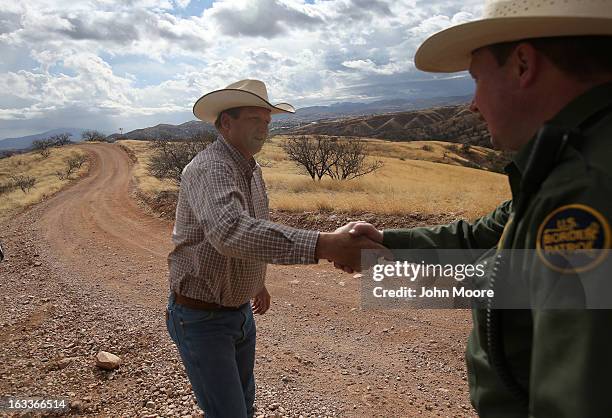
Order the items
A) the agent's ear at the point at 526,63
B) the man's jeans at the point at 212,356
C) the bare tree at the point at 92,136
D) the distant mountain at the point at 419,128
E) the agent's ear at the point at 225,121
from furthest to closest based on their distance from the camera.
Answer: the distant mountain at the point at 419,128, the bare tree at the point at 92,136, the agent's ear at the point at 225,121, the man's jeans at the point at 212,356, the agent's ear at the point at 526,63

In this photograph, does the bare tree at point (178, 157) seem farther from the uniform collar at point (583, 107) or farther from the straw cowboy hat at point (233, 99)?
the uniform collar at point (583, 107)

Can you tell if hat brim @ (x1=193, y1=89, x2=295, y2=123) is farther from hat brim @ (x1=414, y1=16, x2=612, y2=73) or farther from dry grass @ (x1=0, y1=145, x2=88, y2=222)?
dry grass @ (x1=0, y1=145, x2=88, y2=222)

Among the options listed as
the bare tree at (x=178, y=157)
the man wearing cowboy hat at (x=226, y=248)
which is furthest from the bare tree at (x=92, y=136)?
the man wearing cowboy hat at (x=226, y=248)

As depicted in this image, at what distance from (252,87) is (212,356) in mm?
1623

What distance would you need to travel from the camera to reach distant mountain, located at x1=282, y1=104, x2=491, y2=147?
83.2 metres

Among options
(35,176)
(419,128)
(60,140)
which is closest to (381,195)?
(35,176)

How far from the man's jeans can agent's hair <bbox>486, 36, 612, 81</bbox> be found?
6.49 ft

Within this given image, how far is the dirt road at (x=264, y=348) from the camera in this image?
3.89 metres

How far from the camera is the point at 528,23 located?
1.15 meters

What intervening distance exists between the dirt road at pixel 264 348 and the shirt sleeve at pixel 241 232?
243 cm

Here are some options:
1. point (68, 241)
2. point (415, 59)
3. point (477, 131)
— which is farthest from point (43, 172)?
point (477, 131)

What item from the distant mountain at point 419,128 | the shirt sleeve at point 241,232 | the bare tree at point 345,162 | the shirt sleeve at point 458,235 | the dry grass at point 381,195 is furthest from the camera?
the distant mountain at point 419,128

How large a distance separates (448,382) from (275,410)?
5.46 feet

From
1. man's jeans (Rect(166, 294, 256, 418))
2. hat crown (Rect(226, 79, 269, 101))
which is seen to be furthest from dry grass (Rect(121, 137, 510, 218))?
man's jeans (Rect(166, 294, 256, 418))
